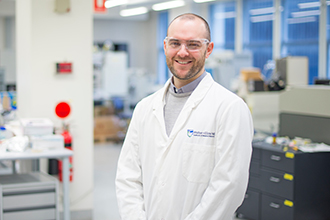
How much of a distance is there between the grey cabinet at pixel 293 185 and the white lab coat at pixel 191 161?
183 cm

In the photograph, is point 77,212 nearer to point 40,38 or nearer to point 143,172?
point 40,38

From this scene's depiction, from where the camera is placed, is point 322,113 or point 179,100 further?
point 322,113

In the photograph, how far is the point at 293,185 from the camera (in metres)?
3.04

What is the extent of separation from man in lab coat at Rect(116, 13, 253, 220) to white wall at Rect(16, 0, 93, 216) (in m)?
1.83

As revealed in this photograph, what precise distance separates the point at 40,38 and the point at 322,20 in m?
5.99

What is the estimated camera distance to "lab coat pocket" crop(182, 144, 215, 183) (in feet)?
4.62

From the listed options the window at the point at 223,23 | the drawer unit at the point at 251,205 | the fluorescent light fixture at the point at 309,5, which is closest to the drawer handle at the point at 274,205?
the drawer unit at the point at 251,205

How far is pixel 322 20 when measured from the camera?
7.38 m

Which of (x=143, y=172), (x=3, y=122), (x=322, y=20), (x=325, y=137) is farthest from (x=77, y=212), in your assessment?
(x=322, y=20)

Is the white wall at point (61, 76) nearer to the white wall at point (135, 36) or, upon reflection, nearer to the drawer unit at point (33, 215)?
the drawer unit at point (33, 215)

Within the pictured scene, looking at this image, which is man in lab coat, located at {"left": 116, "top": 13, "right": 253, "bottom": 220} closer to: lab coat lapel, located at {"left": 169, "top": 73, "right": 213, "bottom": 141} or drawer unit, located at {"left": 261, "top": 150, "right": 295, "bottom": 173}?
lab coat lapel, located at {"left": 169, "top": 73, "right": 213, "bottom": 141}

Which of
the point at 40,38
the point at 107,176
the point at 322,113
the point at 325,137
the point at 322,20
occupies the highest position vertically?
the point at 322,20

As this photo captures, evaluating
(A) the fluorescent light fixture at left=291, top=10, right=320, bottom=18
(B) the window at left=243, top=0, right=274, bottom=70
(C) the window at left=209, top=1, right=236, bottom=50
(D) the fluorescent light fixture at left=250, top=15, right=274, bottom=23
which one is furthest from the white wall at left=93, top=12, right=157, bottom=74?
(A) the fluorescent light fixture at left=291, top=10, right=320, bottom=18

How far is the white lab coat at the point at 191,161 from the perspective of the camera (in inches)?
53.4
